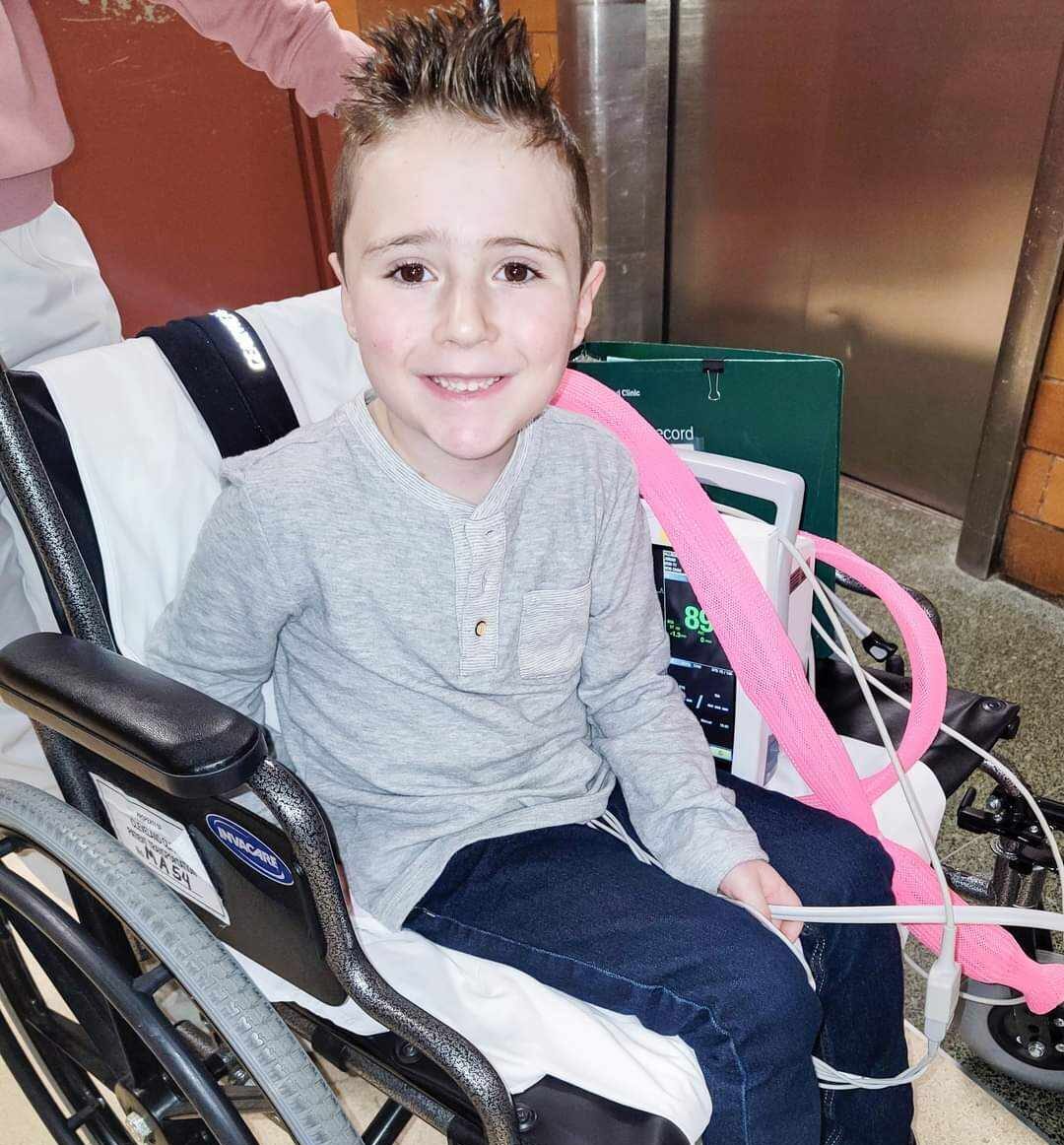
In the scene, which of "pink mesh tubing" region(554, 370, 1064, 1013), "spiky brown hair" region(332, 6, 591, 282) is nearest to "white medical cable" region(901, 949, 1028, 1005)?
"pink mesh tubing" region(554, 370, 1064, 1013)

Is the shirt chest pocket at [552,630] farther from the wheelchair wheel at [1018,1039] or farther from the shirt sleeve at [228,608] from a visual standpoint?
the wheelchair wheel at [1018,1039]

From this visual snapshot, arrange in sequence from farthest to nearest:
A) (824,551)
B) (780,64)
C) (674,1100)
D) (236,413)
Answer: (780,64) → (824,551) → (236,413) → (674,1100)

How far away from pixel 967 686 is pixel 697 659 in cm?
108

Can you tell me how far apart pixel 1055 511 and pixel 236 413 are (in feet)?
5.71

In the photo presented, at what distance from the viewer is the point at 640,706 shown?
35.3 inches

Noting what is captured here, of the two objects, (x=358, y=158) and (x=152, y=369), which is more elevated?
(x=358, y=158)

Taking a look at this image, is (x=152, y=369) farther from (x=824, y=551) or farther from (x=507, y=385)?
(x=824, y=551)

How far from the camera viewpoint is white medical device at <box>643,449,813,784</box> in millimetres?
917

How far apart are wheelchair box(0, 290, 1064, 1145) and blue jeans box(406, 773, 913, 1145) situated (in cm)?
3

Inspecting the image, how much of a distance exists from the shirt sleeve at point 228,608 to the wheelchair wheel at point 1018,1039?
0.90 meters

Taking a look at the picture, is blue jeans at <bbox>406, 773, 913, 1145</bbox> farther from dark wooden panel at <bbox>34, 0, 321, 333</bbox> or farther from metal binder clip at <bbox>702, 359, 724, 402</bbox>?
dark wooden panel at <bbox>34, 0, 321, 333</bbox>

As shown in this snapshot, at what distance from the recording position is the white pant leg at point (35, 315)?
900mm

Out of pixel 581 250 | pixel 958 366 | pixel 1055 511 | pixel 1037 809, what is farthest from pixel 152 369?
pixel 958 366

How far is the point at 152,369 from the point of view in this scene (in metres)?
0.89
